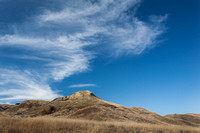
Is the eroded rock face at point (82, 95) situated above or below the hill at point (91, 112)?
above

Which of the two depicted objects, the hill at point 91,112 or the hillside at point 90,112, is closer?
the hill at point 91,112

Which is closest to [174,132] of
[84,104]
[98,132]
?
[98,132]

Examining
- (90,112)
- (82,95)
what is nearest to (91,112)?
(90,112)

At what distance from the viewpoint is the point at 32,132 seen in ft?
38.4

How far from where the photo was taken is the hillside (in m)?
45.4

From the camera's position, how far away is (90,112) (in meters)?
47.9

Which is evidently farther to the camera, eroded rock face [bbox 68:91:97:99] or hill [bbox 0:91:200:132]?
eroded rock face [bbox 68:91:97:99]

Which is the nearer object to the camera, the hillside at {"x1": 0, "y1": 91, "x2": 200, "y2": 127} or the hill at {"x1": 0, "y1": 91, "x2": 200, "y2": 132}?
the hill at {"x1": 0, "y1": 91, "x2": 200, "y2": 132}

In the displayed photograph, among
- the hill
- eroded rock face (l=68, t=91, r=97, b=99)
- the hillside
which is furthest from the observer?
eroded rock face (l=68, t=91, r=97, b=99)

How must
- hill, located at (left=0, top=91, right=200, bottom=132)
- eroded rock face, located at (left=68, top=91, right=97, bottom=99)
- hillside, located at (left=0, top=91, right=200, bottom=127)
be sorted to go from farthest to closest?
eroded rock face, located at (left=68, top=91, right=97, bottom=99)
hillside, located at (left=0, top=91, right=200, bottom=127)
hill, located at (left=0, top=91, right=200, bottom=132)

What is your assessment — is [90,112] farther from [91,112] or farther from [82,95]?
[82,95]

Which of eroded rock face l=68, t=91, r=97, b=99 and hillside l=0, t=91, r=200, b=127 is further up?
eroded rock face l=68, t=91, r=97, b=99

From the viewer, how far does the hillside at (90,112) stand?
45.4 metres

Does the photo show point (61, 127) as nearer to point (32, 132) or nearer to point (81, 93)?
point (32, 132)
